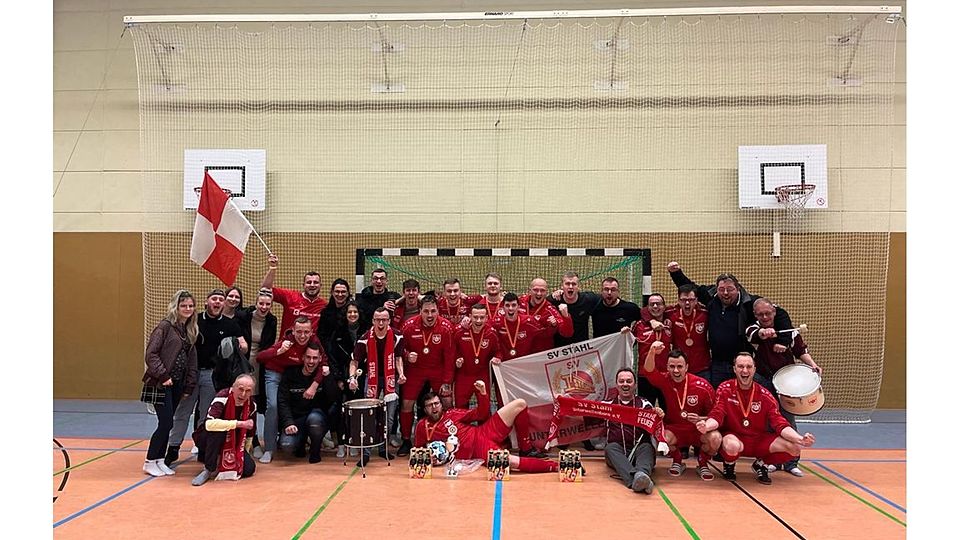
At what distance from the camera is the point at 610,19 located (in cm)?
1035

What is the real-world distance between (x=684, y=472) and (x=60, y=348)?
10259 mm

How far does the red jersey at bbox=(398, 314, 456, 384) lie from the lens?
7023 millimetres

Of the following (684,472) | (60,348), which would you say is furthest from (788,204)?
(60,348)

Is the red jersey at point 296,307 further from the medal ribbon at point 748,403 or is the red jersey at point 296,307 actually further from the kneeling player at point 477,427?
the medal ribbon at point 748,403

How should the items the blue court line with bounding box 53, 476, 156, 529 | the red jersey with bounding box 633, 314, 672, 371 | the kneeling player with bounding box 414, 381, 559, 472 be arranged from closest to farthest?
the blue court line with bounding box 53, 476, 156, 529
the kneeling player with bounding box 414, 381, 559, 472
the red jersey with bounding box 633, 314, 672, 371

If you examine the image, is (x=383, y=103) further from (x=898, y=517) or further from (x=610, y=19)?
(x=898, y=517)

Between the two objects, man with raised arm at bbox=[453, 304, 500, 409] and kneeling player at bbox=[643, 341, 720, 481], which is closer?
kneeling player at bbox=[643, 341, 720, 481]

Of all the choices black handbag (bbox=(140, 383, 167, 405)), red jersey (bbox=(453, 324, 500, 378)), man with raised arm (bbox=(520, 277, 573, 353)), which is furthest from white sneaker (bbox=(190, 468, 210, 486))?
man with raised arm (bbox=(520, 277, 573, 353))

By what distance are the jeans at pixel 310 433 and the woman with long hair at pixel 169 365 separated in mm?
1095

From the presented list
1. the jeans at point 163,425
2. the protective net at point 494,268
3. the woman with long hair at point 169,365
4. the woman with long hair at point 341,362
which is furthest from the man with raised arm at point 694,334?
the jeans at point 163,425

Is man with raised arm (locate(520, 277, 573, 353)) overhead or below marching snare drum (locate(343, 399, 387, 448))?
overhead

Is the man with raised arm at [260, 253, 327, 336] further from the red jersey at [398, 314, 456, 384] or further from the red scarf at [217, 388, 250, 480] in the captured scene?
the red scarf at [217, 388, 250, 480]

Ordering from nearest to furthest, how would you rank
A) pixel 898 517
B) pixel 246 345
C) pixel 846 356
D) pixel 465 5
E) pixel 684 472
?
pixel 898 517 → pixel 684 472 → pixel 246 345 → pixel 846 356 → pixel 465 5

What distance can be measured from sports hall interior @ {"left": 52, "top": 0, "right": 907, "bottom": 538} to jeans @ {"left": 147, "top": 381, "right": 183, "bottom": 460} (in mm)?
3754
